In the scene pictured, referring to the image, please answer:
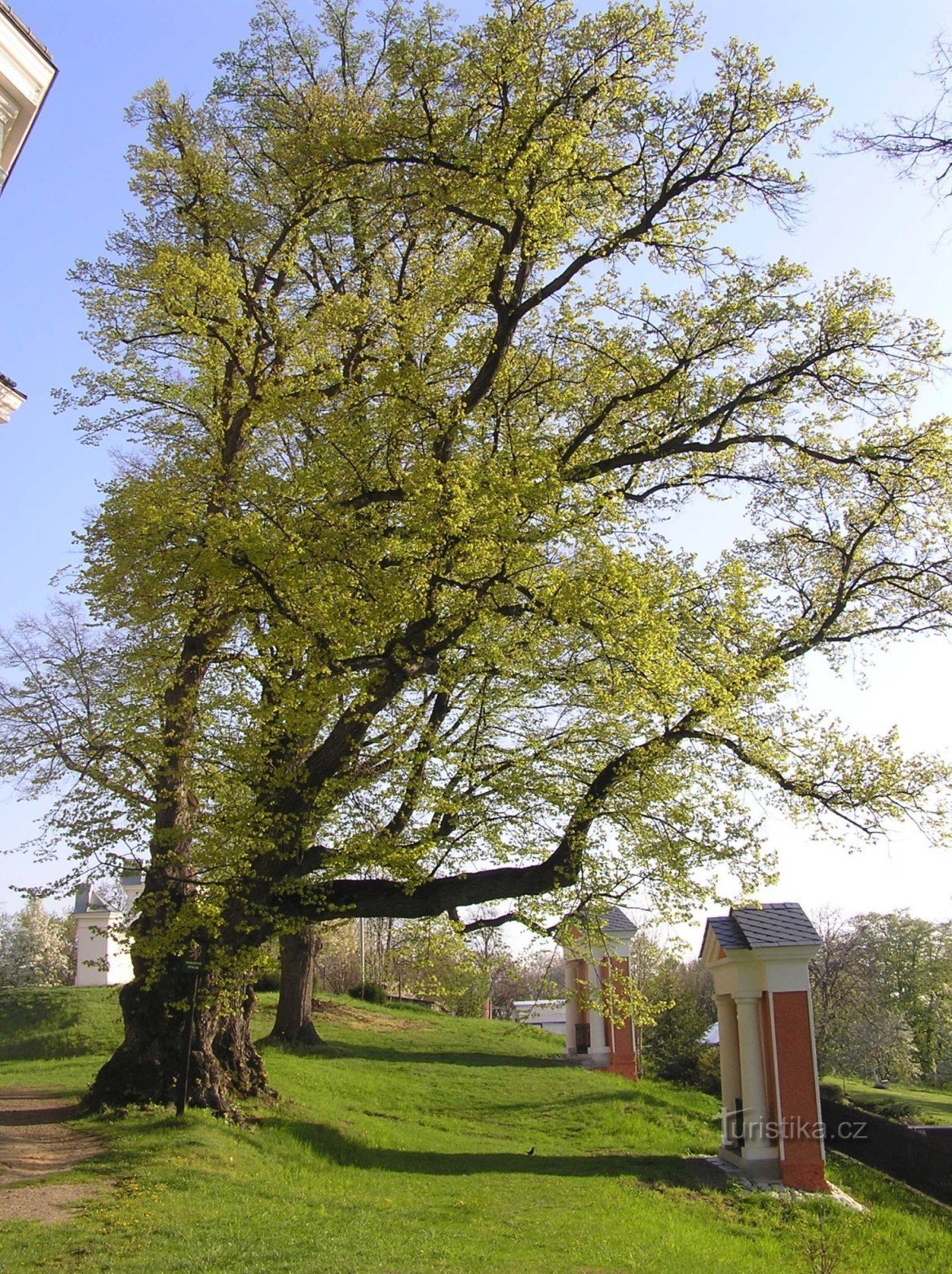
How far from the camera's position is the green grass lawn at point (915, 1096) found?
88.2ft

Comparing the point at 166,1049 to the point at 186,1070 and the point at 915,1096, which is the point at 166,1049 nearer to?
the point at 186,1070

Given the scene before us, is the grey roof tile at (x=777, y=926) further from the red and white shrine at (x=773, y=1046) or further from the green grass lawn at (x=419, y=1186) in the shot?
the green grass lawn at (x=419, y=1186)

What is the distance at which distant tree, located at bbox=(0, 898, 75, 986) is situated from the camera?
4484 cm

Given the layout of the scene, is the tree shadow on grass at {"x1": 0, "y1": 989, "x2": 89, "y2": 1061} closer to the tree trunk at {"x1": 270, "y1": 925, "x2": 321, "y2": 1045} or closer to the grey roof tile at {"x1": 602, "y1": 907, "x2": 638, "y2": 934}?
the tree trunk at {"x1": 270, "y1": 925, "x2": 321, "y2": 1045}

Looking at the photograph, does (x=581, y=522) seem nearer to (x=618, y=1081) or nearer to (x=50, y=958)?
(x=618, y=1081)

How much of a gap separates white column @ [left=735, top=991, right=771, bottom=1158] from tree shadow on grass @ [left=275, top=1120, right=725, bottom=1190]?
949 mm

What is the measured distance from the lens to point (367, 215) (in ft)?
52.9

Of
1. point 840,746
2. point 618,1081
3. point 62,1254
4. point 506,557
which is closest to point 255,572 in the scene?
point 506,557

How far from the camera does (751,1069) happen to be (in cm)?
1762

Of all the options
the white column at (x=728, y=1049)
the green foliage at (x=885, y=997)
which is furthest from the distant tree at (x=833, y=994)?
the white column at (x=728, y=1049)

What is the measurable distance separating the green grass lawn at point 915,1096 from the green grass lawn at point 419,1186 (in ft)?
21.2

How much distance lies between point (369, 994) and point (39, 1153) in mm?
26300

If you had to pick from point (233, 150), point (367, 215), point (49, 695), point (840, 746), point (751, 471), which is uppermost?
point (233, 150)

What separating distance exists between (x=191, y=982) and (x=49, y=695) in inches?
183
